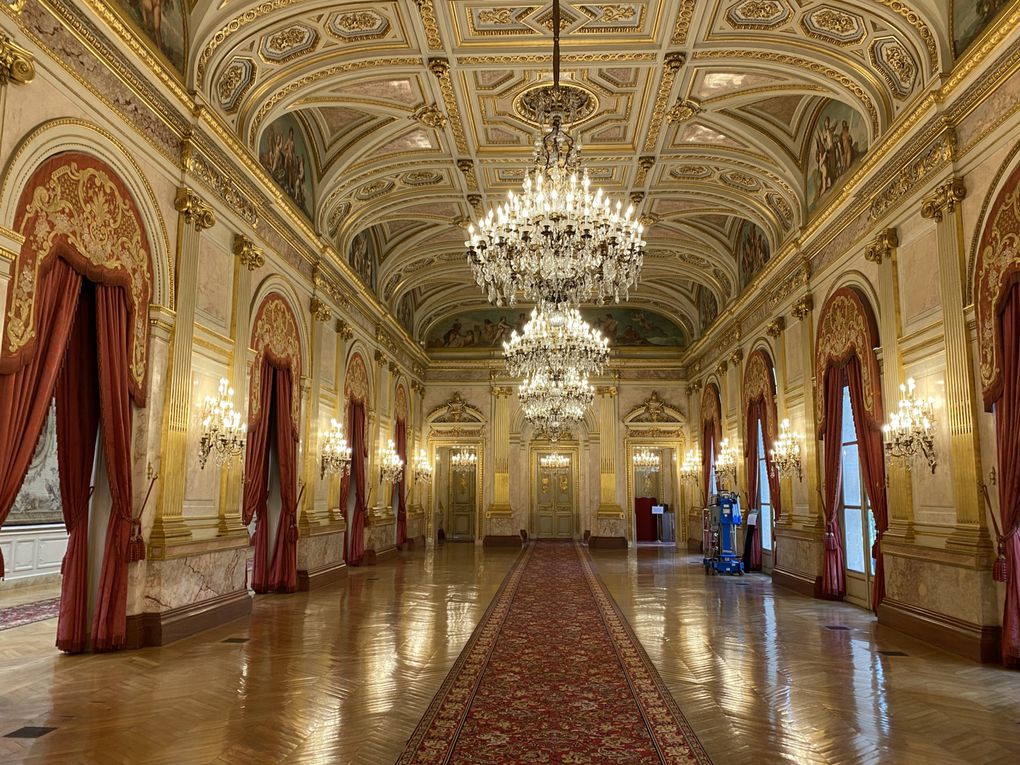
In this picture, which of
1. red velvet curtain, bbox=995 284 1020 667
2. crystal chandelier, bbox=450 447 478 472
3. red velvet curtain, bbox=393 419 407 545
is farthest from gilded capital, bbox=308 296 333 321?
crystal chandelier, bbox=450 447 478 472

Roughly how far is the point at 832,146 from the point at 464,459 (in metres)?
14.1

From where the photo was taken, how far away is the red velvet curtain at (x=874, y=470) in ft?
28.4

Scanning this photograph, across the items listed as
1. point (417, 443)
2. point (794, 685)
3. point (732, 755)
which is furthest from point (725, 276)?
point (732, 755)

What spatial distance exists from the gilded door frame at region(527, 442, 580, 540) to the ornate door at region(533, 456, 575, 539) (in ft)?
0.15

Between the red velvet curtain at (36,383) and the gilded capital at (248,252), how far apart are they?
3021mm

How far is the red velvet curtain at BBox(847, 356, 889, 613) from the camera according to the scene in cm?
865

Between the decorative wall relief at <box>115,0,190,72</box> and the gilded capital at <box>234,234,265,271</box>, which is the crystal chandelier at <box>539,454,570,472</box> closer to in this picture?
the gilded capital at <box>234,234,265,271</box>

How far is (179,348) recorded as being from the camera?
7.48 metres

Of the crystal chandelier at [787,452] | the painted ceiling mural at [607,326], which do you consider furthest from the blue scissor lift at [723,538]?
the painted ceiling mural at [607,326]

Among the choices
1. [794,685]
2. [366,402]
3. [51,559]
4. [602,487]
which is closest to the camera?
[794,685]

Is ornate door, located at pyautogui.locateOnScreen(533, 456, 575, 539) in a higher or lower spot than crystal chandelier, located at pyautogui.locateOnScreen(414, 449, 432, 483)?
lower

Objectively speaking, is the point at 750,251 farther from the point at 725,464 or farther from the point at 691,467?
the point at 691,467

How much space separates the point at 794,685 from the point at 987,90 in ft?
18.2

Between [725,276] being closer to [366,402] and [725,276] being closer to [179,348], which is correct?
[366,402]
